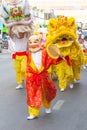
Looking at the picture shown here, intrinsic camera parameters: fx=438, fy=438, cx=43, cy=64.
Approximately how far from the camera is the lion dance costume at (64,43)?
1008cm

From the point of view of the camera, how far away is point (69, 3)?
59844 millimetres

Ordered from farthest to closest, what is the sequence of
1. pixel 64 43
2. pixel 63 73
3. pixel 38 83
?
pixel 63 73 < pixel 64 43 < pixel 38 83

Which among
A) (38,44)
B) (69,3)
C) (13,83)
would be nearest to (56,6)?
(69,3)

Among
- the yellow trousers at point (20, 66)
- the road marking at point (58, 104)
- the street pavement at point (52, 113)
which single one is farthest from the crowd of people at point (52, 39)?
the road marking at point (58, 104)

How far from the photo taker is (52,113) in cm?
792

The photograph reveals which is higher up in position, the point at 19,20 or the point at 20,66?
the point at 19,20

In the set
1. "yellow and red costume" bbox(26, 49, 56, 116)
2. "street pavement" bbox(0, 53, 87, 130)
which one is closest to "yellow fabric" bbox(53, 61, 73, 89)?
"street pavement" bbox(0, 53, 87, 130)

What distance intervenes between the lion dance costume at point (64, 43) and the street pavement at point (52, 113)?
0.39m

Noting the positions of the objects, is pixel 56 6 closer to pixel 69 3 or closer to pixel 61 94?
pixel 69 3

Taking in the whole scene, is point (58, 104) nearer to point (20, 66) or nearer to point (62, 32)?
point (62, 32)

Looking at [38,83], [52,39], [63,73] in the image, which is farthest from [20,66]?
[38,83]

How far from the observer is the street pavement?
7.03 metres

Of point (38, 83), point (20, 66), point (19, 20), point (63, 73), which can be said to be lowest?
point (63, 73)

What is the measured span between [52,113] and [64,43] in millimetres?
2695
